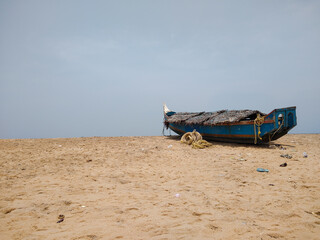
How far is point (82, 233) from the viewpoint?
7.96ft

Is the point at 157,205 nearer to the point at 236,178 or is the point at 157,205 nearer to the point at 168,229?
the point at 168,229

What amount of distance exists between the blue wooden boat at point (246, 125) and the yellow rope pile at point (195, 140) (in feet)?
3.46

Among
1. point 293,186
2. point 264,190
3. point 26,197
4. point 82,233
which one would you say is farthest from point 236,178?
point 26,197

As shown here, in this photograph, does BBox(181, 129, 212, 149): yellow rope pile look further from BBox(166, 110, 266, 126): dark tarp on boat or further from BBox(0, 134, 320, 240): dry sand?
BBox(0, 134, 320, 240): dry sand

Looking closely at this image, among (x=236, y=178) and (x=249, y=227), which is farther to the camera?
(x=236, y=178)

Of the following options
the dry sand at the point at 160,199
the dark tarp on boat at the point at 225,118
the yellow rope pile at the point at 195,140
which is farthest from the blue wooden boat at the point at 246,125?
the dry sand at the point at 160,199

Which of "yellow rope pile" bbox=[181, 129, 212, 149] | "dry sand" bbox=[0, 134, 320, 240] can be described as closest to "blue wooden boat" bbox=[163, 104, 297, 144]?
"yellow rope pile" bbox=[181, 129, 212, 149]

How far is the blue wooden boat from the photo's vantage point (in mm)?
8406

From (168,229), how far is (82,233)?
3.78 feet

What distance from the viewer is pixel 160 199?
3555 millimetres

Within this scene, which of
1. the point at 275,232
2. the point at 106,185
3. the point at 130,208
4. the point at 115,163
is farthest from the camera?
the point at 115,163

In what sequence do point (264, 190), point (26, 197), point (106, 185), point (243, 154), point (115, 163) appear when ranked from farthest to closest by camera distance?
1. point (243, 154)
2. point (115, 163)
3. point (106, 185)
4. point (264, 190)
5. point (26, 197)

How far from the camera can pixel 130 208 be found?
10.4 feet

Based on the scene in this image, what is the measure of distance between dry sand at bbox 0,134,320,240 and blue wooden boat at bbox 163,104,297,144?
2344 millimetres
